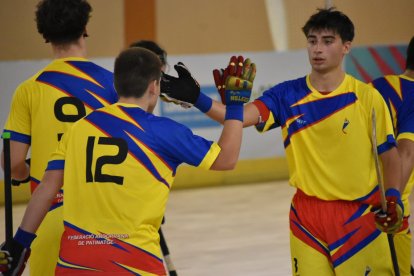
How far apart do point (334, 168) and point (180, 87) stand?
0.86 metres

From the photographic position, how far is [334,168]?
4.52 metres

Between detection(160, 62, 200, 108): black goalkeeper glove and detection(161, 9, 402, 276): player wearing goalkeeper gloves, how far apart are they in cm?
5

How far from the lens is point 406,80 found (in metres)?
5.28

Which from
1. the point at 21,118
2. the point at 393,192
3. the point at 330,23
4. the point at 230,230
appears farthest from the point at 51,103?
the point at 230,230

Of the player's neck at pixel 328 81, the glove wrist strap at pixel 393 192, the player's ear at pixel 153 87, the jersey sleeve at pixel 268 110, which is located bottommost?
the glove wrist strap at pixel 393 192

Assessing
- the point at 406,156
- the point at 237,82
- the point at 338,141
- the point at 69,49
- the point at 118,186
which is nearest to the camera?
the point at 118,186

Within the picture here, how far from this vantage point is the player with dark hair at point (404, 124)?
4996mm

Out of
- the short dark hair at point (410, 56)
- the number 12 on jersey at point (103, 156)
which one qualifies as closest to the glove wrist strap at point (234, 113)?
the number 12 on jersey at point (103, 156)

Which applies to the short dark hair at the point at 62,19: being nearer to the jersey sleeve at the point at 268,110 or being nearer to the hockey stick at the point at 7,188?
the hockey stick at the point at 7,188

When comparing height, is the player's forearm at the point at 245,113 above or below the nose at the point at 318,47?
below

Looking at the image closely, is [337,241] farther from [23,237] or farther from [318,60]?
[23,237]

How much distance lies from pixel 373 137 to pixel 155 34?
7.20 m

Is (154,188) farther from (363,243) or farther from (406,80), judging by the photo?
(406,80)

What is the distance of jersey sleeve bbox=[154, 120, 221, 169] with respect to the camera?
3.53 meters
